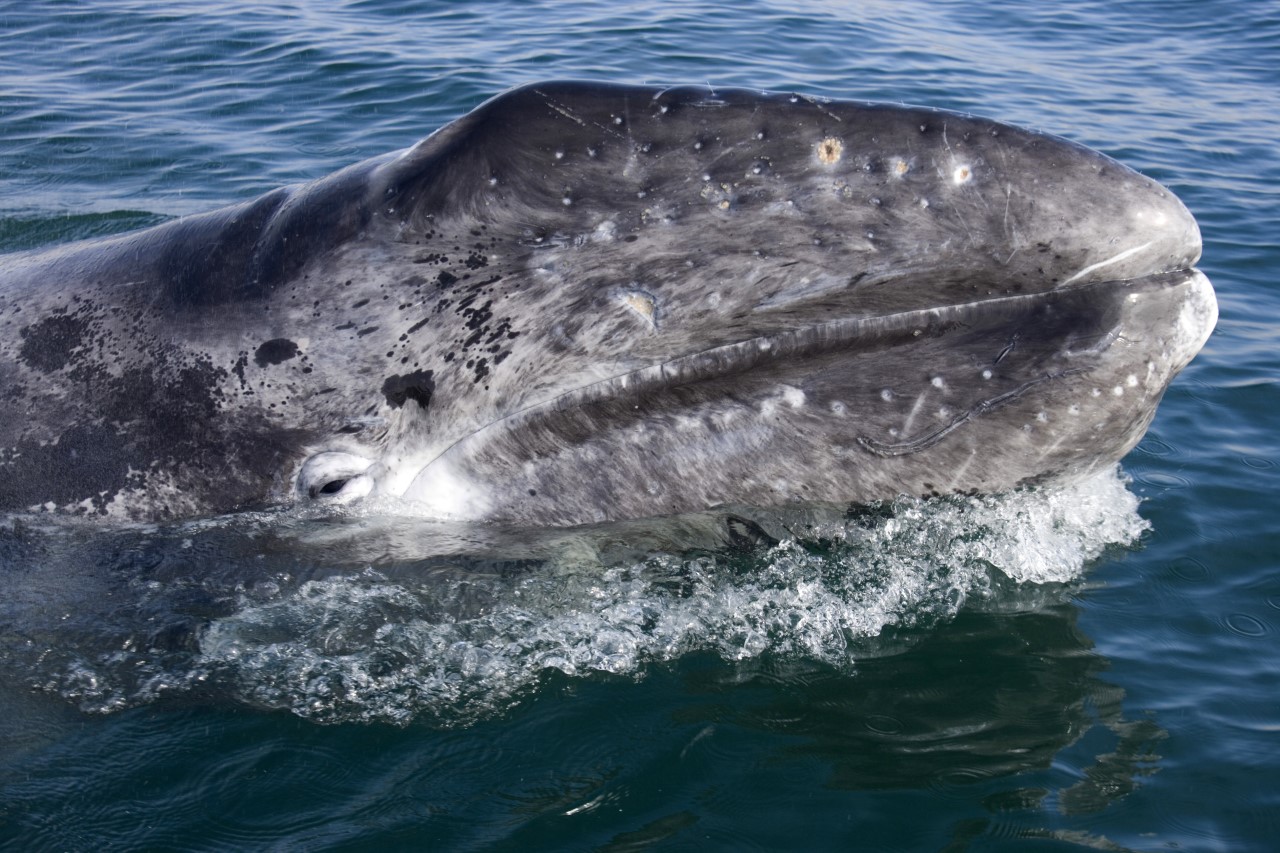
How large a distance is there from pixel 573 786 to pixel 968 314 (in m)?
2.50

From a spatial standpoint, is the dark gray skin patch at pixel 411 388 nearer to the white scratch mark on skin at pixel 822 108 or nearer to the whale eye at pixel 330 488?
the whale eye at pixel 330 488

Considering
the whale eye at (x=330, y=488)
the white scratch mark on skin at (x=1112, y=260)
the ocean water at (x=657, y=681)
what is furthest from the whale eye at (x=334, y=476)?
the white scratch mark on skin at (x=1112, y=260)

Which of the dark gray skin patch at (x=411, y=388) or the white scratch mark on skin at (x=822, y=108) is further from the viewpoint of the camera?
the dark gray skin patch at (x=411, y=388)

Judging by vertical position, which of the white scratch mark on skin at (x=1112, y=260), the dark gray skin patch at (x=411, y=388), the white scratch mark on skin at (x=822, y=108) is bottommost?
the dark gray skin patch at (x=411, y=388)

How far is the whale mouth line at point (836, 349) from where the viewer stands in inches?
198

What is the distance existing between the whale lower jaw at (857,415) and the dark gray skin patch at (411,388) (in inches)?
10.1

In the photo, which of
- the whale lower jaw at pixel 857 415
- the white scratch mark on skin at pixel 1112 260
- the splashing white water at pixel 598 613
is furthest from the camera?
the splashing white water at pixel 598 613

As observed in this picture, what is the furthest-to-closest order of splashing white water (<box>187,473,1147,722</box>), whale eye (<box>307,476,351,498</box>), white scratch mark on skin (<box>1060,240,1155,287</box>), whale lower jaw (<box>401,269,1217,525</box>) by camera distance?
whale eye (<box>307,476,351,498</box>) → splashing white water (<box>187,473,1147,722</box>) → whale lower jaw (<box>401,269,1217,525</box>) → white scratch mark on skin (<box>1060,240,1155,287</box>)

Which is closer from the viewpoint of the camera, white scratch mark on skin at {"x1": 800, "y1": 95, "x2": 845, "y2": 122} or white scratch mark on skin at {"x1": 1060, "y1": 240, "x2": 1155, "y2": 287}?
white scratch mark on skin at {"x1": 1060, "y1": 240, "x2": 1155, "y2": 287}

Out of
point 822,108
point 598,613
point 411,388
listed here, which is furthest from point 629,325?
point 598,613

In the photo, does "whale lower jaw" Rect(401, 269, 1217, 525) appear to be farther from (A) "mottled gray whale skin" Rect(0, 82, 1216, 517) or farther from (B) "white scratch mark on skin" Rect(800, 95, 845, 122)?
(B) "white scratch mark on skin" Rect(800, 95, 845, 122)

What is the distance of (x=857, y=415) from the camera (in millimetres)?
5219

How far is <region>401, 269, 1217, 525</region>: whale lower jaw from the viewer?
16.4 ft

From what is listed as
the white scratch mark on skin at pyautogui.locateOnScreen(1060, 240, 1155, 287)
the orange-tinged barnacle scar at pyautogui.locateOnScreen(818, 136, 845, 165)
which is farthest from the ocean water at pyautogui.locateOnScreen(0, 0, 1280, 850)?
the orange-tinged barnacle scar at pyautogui.locateOnScreen(818, 136, 845, 165)
